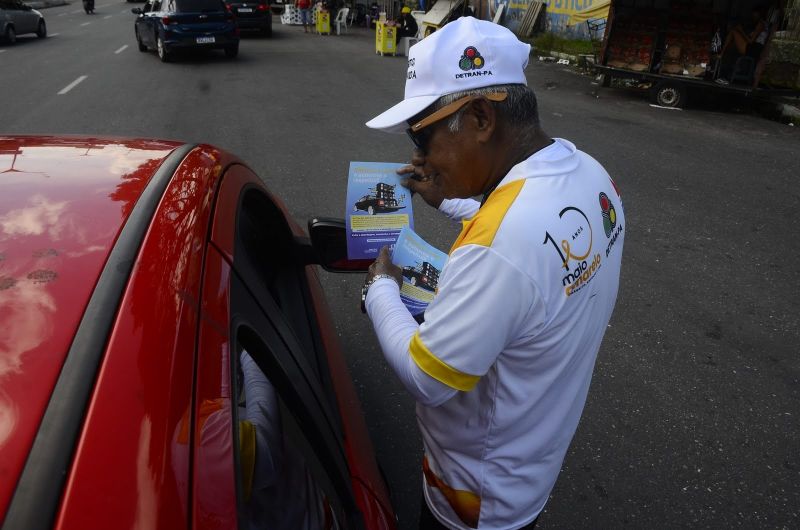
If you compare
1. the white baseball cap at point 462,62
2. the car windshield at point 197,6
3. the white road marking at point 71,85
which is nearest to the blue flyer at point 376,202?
the white baseball cap at point 462,62

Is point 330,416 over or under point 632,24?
under

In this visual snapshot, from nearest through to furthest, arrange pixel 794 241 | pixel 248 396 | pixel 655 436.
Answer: pixel 248 396 < pixel 655 436 < pixel 794 241

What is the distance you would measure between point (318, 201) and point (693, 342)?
3208 mm

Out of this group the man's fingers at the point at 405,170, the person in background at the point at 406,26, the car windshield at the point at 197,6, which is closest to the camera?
the man's fingers at the point at 405,170

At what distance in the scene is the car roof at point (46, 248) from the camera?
77cm

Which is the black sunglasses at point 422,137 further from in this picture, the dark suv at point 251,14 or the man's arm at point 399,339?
the dark suv at point 251,14

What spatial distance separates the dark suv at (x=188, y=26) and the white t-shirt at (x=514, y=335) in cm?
1381

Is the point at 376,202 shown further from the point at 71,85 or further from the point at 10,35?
the point at 10,35

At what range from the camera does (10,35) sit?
53.3ft

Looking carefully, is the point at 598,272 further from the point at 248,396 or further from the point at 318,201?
the point at 318,201

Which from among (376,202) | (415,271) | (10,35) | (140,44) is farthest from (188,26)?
(415,271)

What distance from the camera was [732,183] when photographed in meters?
6.41

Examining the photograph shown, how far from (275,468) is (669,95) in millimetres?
11079

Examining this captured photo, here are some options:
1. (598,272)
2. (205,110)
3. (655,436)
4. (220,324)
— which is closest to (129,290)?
(220,324)
